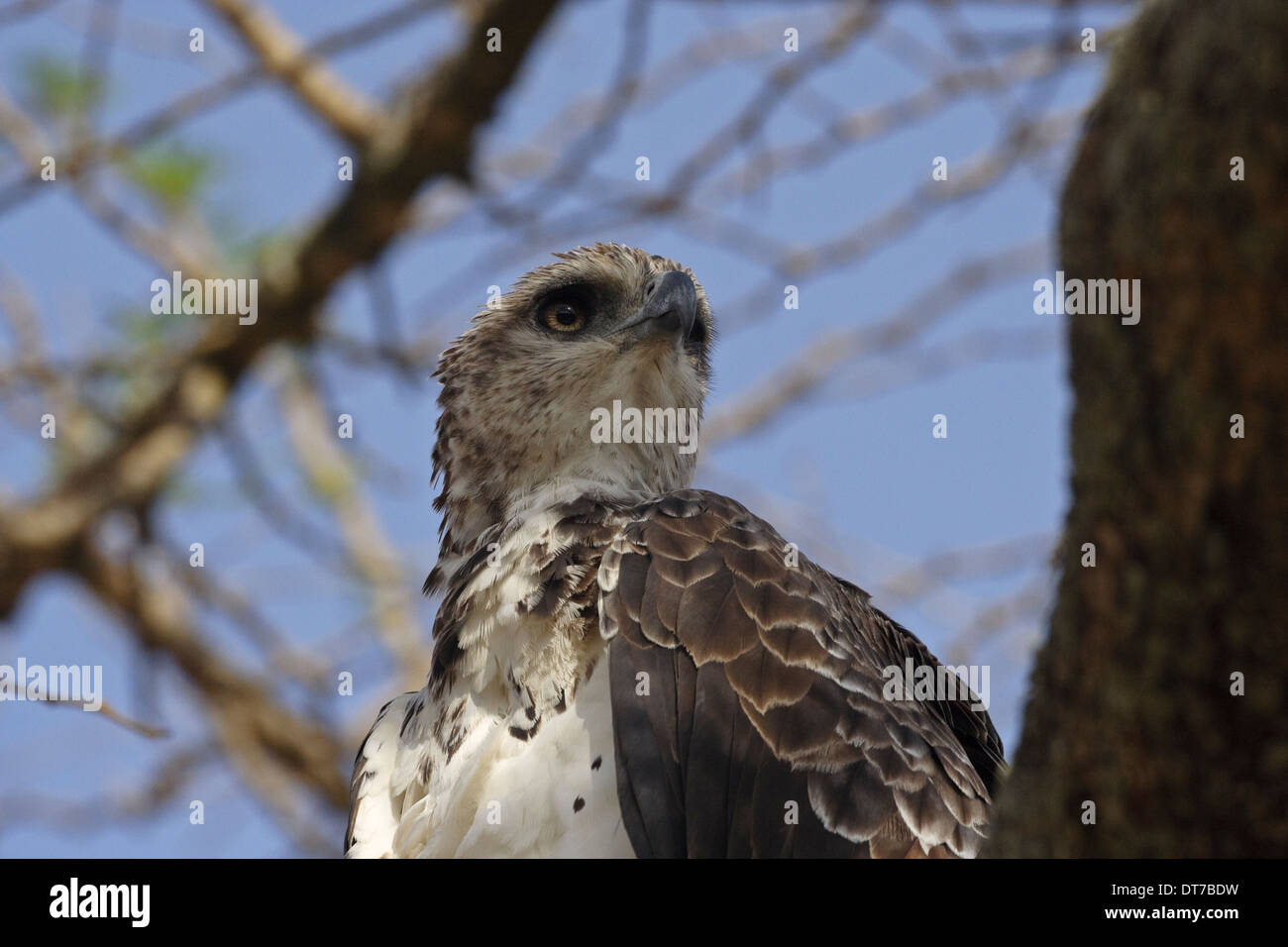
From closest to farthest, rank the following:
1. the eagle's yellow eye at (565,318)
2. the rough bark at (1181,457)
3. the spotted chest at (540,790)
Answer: the rough bark at (1181,457), the spotted chest at (540,790), the eagle's yellow eye at (565,318)

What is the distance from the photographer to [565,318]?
6.10 metres

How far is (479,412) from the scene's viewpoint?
5992 millimetres

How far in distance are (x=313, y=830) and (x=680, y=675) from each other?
540cm

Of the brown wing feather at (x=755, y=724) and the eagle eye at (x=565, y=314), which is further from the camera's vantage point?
the eagle eye at (x=565, y=314)

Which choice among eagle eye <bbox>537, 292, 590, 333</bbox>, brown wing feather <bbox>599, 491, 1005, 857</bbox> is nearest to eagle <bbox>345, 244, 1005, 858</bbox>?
brown wing feather <bbox>599, 491, 1005, 857</bbox>

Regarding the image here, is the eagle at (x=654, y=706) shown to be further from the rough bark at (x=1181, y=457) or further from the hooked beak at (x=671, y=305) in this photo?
the rough bark at (x=1181, y=457)

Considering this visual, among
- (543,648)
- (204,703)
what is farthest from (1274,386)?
(204,703)

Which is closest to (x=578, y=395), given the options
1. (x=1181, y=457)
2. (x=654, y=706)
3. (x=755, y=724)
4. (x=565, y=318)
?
(x=565, y=318)

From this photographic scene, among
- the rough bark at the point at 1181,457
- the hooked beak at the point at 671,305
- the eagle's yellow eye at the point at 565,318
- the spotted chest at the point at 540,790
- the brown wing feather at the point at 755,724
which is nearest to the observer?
the rough bark at the point at 1181,457

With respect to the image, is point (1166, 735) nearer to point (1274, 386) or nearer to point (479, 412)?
point (1274, 386)

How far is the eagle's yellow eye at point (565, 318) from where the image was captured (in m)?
6.08

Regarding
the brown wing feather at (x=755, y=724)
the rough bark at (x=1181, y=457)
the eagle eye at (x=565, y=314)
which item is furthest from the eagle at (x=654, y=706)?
the rough bark at (x=1181, y=457)

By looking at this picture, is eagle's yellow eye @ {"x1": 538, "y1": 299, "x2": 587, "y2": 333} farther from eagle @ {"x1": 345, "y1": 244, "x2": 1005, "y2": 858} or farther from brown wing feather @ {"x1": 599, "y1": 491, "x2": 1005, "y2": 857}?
brown wing feather @ {"x1": 599, "y1": 491, "x2": 1005, "y2": 857}

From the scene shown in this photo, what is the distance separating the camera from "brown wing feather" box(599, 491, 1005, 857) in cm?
400
